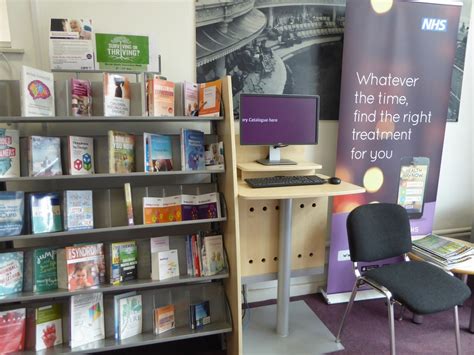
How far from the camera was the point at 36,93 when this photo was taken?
1.49 meters

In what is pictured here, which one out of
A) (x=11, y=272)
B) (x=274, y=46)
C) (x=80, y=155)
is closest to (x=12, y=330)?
(x=11, y=272)

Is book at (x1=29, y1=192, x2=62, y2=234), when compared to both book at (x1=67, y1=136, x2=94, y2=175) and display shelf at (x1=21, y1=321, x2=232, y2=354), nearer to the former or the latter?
book at (x1=67, y1=136, x2=94, y2=175)

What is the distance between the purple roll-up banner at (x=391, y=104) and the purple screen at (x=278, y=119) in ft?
1.07

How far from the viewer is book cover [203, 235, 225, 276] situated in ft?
5.86

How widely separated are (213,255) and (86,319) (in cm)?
75

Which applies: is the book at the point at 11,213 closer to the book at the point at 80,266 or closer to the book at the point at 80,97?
the book at the point at 80,266

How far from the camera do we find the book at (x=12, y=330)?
1553mm

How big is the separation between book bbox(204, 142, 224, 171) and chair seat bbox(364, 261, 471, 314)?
1069 mm

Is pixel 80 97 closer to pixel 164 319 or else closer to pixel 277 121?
pixel 277 121

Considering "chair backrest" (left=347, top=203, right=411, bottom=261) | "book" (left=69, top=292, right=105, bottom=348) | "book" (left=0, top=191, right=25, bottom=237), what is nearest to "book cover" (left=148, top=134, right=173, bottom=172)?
"book" (left=0, top=191, right=25, bottom=237)

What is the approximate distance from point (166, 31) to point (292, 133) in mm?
1022

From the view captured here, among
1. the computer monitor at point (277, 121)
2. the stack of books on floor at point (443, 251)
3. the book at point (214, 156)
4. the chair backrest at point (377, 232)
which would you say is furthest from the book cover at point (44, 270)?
the stack of books on floor at point (443, 251)

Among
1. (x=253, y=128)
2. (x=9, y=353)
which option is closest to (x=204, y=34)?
(x=253, y=128)

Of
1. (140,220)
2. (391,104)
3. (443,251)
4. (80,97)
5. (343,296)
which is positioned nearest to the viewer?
(80,97)
